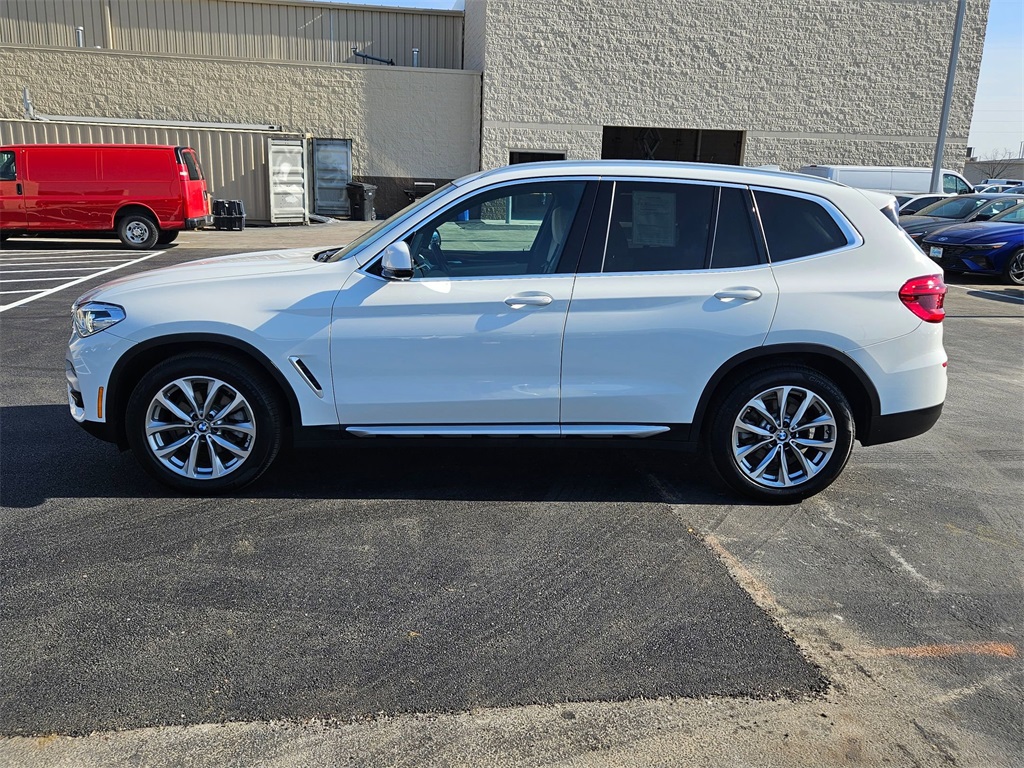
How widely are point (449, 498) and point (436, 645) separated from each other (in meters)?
1.50

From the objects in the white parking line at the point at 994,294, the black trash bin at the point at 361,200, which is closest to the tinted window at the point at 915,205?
the white parking line at the point at 994,294

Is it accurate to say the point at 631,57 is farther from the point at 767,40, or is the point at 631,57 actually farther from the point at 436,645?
the point at 436,645

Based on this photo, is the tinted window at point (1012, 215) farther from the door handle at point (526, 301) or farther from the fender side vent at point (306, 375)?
the fender side vent at point (306, 375)

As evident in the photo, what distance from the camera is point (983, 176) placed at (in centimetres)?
7000

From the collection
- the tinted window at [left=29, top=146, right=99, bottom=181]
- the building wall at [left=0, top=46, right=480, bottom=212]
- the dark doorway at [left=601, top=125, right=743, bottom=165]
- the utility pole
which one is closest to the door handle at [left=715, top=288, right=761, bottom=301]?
the tinted window at [left=29, top=146, right=99, bottom=181]

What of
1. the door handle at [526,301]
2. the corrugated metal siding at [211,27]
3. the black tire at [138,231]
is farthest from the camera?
the corrugated metal siding at [211,27]

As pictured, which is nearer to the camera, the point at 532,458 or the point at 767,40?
the point at 532,458

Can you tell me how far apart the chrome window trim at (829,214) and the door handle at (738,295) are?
227 millimetres

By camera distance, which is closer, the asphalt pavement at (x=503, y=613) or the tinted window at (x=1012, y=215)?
the asphalt pavement at (x=503, y=613)

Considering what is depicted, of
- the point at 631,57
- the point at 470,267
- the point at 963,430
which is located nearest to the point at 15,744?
the point at 470,267

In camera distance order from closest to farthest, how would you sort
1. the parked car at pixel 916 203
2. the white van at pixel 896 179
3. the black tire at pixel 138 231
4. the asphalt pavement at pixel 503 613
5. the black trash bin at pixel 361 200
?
1. the asphalt pavement at pixel 503 613
2. the black tire at pixel 138 231
3. the parked car at pixel 916 203
4. the white van at pixel 896 179
5. the black trash bin at pixel 361 200

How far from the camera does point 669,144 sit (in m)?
34.0

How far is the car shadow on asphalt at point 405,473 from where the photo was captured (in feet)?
15.5

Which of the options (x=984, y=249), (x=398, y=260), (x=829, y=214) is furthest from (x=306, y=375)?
(x=984, y=249)
